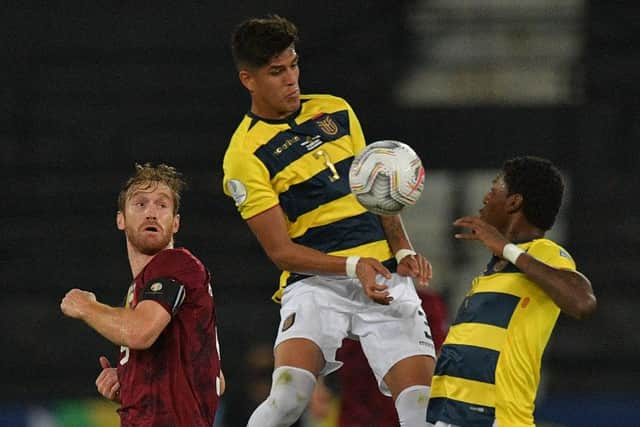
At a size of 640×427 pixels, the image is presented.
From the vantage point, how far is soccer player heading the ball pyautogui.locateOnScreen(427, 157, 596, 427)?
15.2 feet

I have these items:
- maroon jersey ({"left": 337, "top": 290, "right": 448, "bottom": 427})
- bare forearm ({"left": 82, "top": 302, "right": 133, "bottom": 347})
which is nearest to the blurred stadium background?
maroon jersey ({"left": 337, "top": 290, "right": 448, "bottom": 427})

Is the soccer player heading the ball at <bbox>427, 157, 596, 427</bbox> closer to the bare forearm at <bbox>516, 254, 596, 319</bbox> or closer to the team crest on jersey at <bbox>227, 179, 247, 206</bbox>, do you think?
the bare forearm at <bbox>516, 254, 596, 319</bbox>

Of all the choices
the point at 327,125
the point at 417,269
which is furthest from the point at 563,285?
the point at 327,125

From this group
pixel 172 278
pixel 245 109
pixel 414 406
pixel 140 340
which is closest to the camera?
pixel 140 340

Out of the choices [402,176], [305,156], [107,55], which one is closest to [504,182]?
[402,176]

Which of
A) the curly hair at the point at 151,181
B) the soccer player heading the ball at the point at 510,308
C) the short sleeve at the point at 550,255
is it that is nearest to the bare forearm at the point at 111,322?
the curly hair at the point at 151,181

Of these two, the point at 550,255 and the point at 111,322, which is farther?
the point at 550,255

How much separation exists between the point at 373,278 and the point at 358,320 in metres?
0.42

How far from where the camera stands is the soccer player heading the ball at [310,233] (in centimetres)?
507

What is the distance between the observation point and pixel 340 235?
5176mm

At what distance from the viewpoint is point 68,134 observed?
10938 millimetres

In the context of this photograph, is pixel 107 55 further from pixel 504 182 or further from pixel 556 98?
pixel 504 182

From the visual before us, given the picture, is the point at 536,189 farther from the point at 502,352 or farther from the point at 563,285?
the point at 502,352

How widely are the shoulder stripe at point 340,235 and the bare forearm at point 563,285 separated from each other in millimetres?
786
